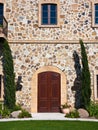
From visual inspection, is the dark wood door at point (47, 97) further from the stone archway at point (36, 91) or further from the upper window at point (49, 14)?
the upper window at point (49, 14)

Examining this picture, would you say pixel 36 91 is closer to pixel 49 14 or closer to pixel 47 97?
pixel 47 97

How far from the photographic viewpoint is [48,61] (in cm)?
2355

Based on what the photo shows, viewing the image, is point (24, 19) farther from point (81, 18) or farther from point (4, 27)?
A: point (81, 18)

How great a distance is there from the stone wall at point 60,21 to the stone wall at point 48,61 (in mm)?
601

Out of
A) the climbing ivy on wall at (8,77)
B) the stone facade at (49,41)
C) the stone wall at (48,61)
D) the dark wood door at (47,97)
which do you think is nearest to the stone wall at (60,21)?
the stone facade at (49,41)

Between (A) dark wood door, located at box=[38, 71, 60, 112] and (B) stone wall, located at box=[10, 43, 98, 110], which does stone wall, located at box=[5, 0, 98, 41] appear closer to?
(B) stone wall, located at box=[10, 43, 98, 110]

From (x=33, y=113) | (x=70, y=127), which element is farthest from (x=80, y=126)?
(x=33, y=113)

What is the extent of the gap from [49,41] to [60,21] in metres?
1.52

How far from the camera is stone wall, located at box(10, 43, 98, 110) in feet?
76.8

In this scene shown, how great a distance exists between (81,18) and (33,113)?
22.5 ft

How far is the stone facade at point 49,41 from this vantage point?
923 inches

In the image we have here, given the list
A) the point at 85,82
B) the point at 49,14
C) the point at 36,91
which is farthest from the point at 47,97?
the point at 49,14

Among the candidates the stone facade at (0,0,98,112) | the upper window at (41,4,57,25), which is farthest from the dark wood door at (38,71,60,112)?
the upper window at (41,4,57,25)

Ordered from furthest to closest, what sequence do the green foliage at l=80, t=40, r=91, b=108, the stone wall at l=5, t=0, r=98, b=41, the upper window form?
the upper window, the stone wall at l=5, t=0, r=98, b=41, the green foliage at l=80, t=40, r=91, b=108
